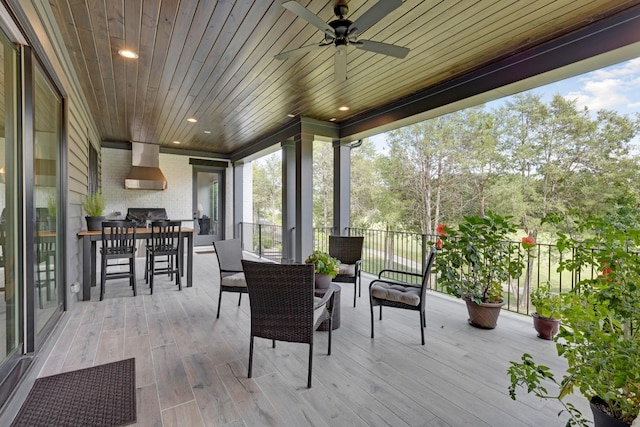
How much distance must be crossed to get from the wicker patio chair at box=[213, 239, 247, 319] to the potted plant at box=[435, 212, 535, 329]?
6.94ft

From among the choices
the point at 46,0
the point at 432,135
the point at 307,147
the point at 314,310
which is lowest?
the point at 314,310

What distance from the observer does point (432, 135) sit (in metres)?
9.80

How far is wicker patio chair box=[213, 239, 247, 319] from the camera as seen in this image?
3168mm

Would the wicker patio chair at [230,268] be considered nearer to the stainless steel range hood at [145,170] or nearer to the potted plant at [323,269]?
the potted plant at [323,269]

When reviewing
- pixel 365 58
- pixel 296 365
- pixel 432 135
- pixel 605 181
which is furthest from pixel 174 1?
pixel 432 135

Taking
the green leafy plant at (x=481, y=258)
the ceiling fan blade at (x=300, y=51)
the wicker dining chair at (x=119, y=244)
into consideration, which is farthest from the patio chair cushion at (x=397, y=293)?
the wicker dining chair at (x=119, y=244)

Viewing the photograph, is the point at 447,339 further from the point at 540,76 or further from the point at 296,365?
the point at 540,76

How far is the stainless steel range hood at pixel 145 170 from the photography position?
721 cm

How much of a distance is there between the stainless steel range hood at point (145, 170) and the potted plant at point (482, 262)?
6.78 metres

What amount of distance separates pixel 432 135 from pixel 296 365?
30.1 feet

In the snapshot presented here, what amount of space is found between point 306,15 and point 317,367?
2.53m

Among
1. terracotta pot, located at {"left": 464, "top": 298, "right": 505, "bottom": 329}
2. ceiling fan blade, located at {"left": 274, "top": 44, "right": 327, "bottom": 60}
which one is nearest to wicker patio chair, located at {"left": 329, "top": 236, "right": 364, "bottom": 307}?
terracotta pot, located at {"left": 464, "top": 298, "right": 505, "bottom": 329}

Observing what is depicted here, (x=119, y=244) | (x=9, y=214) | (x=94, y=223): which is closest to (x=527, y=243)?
(x=9, y=214)

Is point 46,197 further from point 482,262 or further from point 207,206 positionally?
point 207,206
